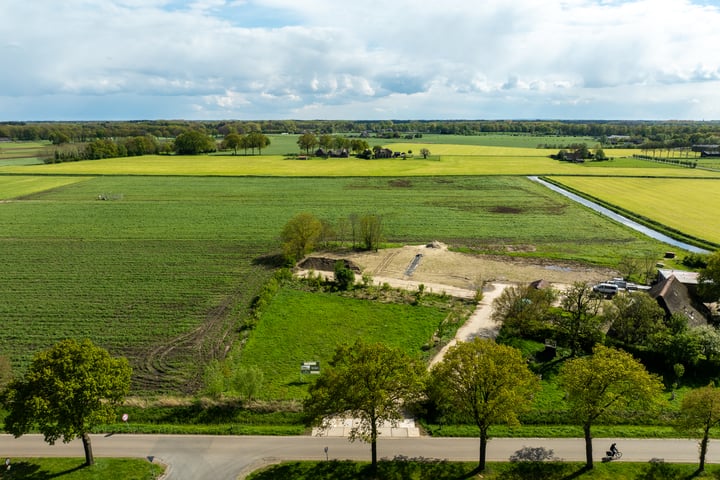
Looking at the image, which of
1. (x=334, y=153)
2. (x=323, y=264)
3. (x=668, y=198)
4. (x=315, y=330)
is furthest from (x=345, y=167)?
(x=315, y=330)

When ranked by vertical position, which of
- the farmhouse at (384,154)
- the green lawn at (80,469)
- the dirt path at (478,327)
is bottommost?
the green lawn at (80,469)

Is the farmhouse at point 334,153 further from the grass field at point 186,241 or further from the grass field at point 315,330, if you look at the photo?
the grass field at point 315,330

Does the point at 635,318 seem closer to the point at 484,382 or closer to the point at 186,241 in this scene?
the point at 484,382

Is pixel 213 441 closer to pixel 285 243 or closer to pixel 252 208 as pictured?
pixel 285 243

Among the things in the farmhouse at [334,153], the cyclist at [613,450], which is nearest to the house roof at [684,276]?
the cyclist at [613,450]

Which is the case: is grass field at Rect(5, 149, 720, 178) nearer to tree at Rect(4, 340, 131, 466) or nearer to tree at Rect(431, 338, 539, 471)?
tree at Rect(4, 340, 131, 466)
